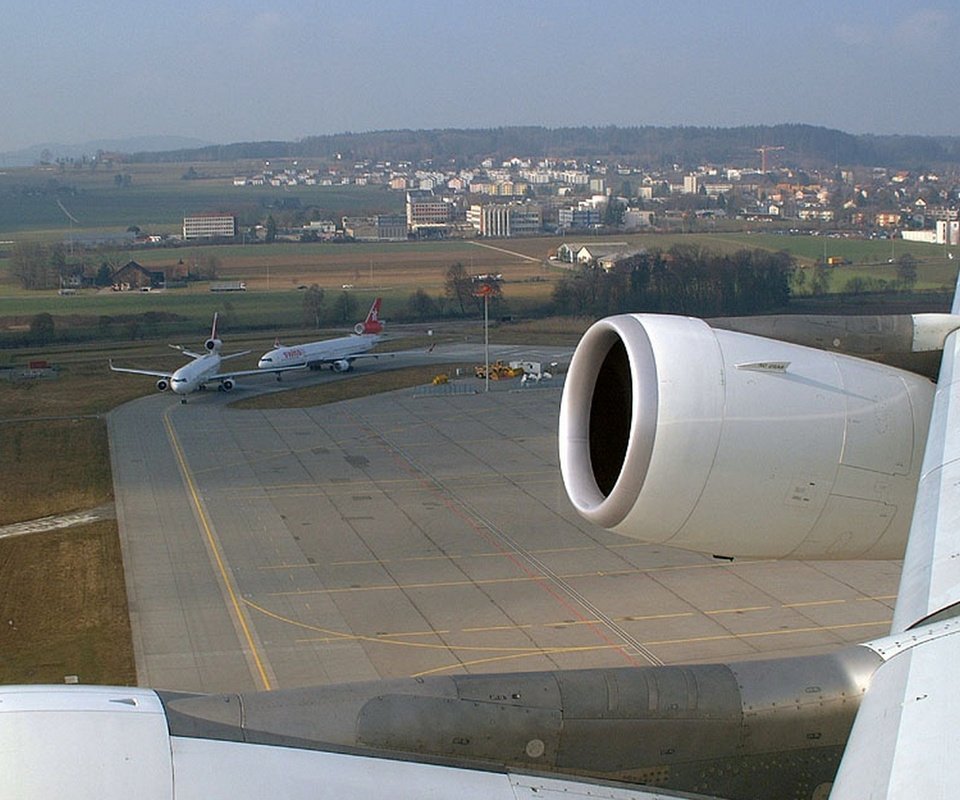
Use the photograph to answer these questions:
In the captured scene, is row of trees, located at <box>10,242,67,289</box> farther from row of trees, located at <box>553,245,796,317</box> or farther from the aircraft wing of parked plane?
row of trees, located at <box>553,245,796,317</box>

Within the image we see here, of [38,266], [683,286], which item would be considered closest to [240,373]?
[683,286]

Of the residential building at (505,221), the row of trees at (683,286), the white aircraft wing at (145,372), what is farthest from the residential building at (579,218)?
Answer: the white aircraft wing at (145,372)

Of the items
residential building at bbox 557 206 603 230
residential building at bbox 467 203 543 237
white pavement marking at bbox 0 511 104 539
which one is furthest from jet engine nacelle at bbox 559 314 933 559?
residential building at bbox 557 206 603 230

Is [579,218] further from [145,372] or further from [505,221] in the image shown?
[145,372]

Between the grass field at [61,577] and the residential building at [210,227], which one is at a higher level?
the residential building at [210,227]

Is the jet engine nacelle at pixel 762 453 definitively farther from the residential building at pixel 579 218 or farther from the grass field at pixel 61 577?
the residential building at pixel 579 218

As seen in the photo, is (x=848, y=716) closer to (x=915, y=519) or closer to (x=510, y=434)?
(x=915, y=519)
